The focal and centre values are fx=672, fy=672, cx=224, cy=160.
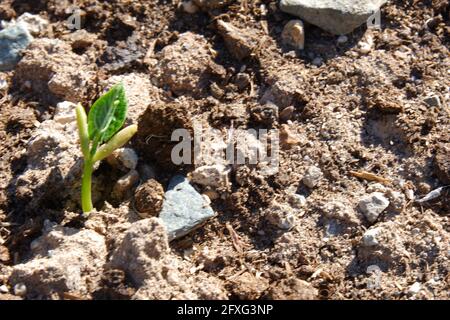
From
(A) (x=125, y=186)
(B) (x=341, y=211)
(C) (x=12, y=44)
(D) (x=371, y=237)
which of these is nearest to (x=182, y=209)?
(A) (x=125, y=186)

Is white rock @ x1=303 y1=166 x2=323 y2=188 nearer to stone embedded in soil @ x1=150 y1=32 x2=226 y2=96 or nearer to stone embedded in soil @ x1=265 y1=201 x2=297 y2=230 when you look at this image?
stone embedded in soil @ x1=265 y1=201 x2=297 y2=230

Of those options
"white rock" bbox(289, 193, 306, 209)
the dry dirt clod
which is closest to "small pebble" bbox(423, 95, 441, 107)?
"white rock" bbox(289, 193, 306, 209)

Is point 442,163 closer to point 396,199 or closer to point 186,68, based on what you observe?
point 396,199

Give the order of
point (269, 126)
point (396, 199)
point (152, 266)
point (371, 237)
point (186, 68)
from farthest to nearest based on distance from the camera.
Answer: 1. point (186, 68)
2. point (269, 126)
3. point (396, 199)
4. point (371, 237)
5. point (152, 266)

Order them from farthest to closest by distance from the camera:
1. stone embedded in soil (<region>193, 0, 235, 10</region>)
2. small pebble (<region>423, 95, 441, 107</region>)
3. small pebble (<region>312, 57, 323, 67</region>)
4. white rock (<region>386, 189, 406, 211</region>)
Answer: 1. stone embedded in soil (<region>193, 0, 235, 10</region>)
2. small pebble (<region>312, 57, 323, 67</region>)
3. small pebble (<region>423, 95, 441, 107</region>)
4. white rock (<region>386, 189, 406, 211</region>)

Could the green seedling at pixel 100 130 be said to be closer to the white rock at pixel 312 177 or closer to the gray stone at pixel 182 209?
the gray stone at pixel 182 209
